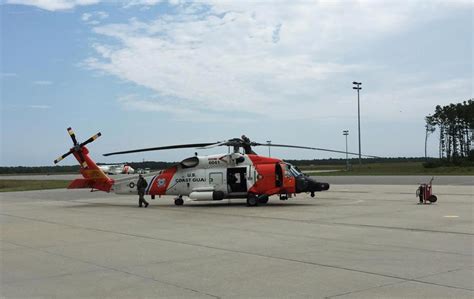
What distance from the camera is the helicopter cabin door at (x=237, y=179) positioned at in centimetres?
2152

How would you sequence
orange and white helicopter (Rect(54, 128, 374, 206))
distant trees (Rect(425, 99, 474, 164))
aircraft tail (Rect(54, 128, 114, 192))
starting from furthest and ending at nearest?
distant trees (Rect(425, 99, 474, 164)) → aircraft tail (Rect(54, 128, 114, 192)) → orange and white helicopter (Rect(54, 128, 374, 206))

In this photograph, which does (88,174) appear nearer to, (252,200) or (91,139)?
(91,139)

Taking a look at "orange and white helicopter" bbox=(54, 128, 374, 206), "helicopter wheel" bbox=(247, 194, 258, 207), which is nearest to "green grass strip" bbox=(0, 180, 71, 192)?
"orange and white helicopter" bbox=(54, 128, 374, 206)

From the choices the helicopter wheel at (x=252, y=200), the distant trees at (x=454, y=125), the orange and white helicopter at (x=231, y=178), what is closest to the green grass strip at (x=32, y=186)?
the orange and white helicopter at (x=231, y=178)

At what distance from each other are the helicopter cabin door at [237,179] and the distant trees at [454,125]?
8434 cm

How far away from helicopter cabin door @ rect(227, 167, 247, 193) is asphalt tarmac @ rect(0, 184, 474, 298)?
14.0ft

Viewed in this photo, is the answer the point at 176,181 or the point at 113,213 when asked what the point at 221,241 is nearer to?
the point at 113,213

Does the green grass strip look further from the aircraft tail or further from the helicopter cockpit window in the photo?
the helicopter cockpit window

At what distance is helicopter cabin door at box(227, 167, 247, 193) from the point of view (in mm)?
21516

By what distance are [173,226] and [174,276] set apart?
714cm

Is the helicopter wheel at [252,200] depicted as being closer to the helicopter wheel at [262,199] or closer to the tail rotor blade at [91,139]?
the helicopter wheel at [262,199]

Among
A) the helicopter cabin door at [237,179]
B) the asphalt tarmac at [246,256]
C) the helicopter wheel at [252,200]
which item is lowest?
the asphalt tarmac at [246,256]

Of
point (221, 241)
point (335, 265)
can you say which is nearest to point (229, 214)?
point (221, 241)

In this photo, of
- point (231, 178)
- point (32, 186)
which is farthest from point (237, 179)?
point (32, 186)
